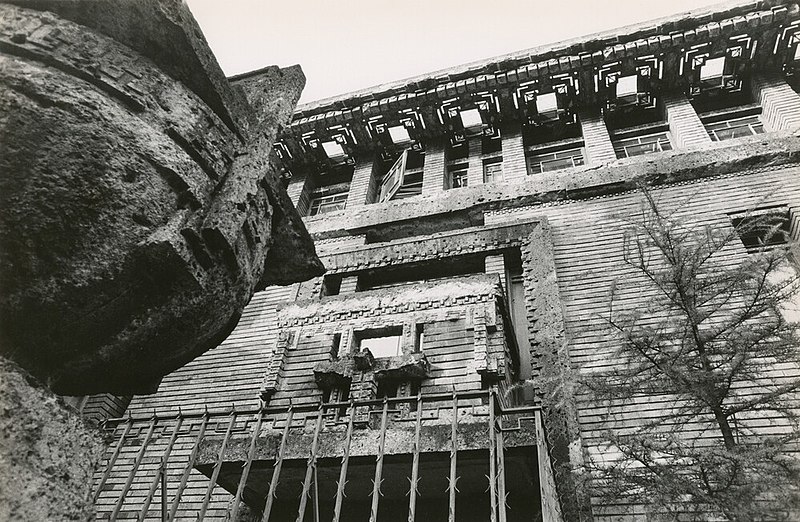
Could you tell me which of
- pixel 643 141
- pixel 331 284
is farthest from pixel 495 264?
pixel 643 141

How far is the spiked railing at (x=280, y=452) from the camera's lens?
14.6 ft

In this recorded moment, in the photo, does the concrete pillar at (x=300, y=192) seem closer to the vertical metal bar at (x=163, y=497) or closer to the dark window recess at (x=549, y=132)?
the dark window recess at (x=549, y=132)

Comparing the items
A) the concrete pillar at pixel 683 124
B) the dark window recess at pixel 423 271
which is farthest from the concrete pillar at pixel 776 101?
the dark window recess at pixel 423 271

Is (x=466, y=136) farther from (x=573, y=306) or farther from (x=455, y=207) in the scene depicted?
(x=573, y=306)

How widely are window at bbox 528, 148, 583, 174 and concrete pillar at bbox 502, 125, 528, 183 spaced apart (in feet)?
1.31

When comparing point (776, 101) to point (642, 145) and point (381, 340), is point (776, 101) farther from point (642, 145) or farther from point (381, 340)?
point (381, 340)

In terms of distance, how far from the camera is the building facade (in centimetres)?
582

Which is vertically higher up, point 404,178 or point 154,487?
point 404,178

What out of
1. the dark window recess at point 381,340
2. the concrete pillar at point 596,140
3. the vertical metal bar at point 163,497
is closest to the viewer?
the vertical metal bar at point 163,497

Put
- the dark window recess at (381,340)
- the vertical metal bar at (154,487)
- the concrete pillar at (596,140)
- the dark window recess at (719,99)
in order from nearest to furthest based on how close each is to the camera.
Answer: the vertical metal bar at (154,487), the dark window recess at (381,340), the concrete pillar at (596,140), the dark window recess at (719,99)

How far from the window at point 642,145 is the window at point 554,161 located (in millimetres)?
906

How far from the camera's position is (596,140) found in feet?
40.8

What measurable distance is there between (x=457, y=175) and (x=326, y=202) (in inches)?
145

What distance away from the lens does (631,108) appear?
13117mm
